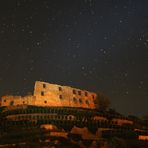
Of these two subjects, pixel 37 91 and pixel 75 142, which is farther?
pixel 37 91

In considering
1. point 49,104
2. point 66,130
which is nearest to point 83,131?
point 66,130

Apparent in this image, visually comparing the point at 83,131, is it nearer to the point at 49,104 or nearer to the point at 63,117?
the point at 63,117

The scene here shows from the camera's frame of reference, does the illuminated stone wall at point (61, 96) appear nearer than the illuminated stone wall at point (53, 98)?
No

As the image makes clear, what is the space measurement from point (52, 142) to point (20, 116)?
26107 millimetres

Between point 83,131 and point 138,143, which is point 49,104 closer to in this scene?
point 83,131

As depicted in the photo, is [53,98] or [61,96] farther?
[61,96]

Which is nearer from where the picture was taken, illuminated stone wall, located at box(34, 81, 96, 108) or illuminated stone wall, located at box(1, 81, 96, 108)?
illuminated stone wall, located at box(1, 81, 96, 108)

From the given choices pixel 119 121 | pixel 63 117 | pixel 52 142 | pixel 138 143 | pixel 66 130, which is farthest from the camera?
pixel 119 121

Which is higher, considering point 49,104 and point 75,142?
point 49,104

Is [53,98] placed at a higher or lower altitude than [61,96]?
lower

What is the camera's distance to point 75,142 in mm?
55125

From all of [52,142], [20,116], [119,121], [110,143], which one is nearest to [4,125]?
[20,116]

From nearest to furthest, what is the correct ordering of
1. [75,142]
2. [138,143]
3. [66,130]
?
1. [75,142]
2. [138,143]
3. [66,130]

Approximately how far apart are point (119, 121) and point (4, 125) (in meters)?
30.3
